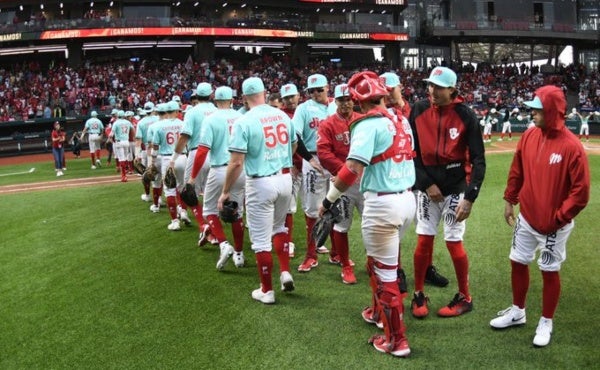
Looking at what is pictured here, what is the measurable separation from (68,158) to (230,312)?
22606mm

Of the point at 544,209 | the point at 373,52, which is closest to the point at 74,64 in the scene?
the point at 373,52

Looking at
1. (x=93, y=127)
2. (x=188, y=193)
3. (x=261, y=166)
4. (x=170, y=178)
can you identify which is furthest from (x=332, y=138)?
(x=93, y=127)

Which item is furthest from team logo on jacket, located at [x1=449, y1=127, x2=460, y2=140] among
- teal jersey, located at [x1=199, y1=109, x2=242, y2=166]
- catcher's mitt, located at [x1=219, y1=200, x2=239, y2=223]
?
teal jersey, located at [x1=199, y1=109, x2=242, y2=166]

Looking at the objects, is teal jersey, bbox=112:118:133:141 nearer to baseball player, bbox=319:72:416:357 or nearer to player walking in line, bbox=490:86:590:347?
baseball player, bbox=319:72:416:357

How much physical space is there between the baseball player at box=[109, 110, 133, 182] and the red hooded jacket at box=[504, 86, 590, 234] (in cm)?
1321

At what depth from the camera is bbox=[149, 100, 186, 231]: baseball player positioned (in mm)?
9664

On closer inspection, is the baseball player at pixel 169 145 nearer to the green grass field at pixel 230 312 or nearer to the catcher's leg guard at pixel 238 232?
the green grass field at pixel 230 312

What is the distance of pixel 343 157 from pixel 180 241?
11.9ft

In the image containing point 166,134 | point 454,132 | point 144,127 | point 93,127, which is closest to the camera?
point 454,132

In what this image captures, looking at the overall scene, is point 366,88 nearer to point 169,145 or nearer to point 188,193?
point 188,193

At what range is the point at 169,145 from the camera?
10133 millimetres

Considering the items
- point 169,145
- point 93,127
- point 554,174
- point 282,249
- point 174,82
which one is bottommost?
point 282,249

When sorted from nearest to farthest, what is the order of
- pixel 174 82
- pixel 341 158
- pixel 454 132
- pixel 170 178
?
pixel 454 132 < pixel 341 158 < pixel 170 178 < pixel 174 82

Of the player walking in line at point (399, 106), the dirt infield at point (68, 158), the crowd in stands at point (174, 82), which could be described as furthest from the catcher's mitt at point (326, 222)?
the crowd in stands at point (174, 82)
